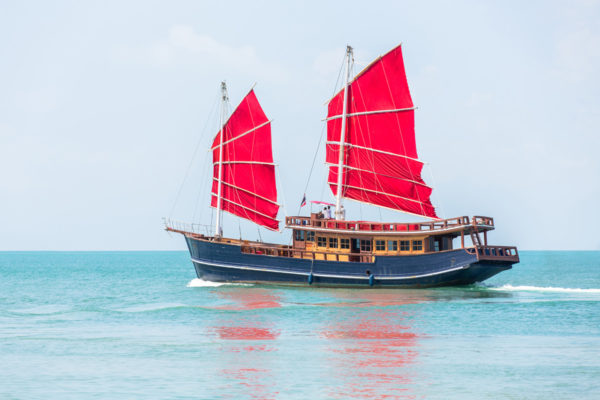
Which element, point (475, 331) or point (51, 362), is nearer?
point (51, 362)

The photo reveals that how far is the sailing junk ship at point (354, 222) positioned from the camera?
4153cm

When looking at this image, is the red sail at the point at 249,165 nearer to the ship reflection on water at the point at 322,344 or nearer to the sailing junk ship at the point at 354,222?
the sailing junk ship at the point at 354,222

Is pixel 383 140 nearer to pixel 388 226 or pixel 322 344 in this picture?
pixel 388 226

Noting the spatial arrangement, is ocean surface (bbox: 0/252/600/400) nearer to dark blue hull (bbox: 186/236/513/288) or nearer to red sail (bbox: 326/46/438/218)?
dark blue hull (bbox: 186/236/513/288)

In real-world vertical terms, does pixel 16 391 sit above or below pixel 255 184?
below

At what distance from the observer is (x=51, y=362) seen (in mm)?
21266

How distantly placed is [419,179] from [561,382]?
2911 centimetres

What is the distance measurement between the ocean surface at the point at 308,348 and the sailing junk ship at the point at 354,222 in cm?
285

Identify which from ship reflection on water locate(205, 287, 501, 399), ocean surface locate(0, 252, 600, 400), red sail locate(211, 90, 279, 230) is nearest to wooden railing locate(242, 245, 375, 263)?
ship reflection on water locate(205, 287, 501, 399)

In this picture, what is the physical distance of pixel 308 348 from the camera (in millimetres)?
22984

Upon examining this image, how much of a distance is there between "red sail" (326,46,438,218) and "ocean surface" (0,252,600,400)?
9.42 meters

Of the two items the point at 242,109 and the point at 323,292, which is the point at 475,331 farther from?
the point at 242,109

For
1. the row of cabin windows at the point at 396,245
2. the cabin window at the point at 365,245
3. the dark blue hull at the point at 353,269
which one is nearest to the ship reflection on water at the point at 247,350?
the dark blue hull at the point at 353,269

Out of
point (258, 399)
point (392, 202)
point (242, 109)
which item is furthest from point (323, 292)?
point (258, 399)
